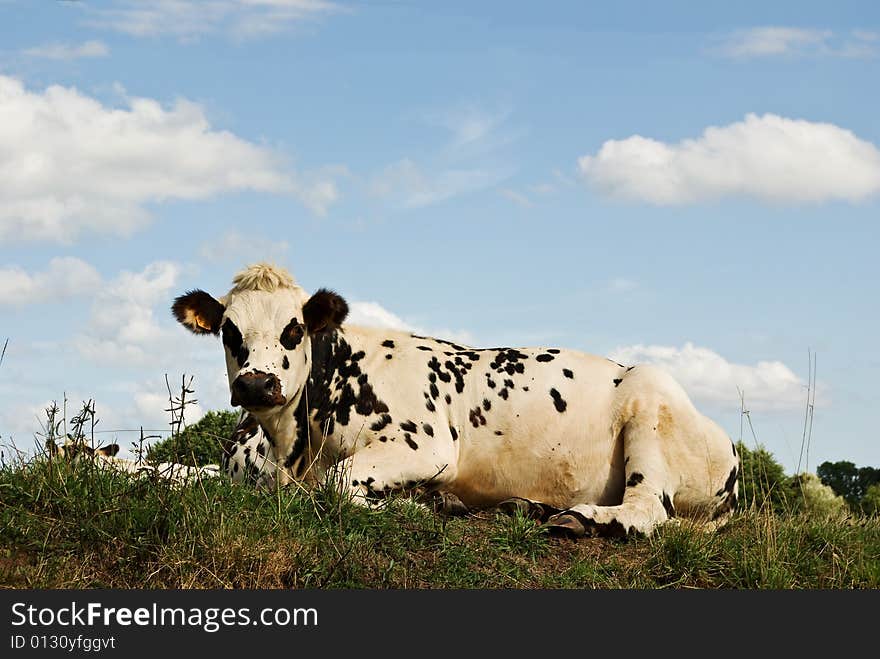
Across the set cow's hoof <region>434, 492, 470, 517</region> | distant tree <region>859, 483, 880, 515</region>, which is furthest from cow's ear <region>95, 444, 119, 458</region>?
distant tree <region>859, 483, 880, 515</region>

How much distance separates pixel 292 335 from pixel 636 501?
12.1 ft

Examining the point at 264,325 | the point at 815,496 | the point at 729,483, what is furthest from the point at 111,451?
the point at 815,496

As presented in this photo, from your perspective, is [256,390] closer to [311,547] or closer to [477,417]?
[311,547]

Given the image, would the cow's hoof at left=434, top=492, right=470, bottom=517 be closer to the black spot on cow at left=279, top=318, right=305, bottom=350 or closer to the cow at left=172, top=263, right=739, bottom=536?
the cow at left=172, top=263, right=739, bottom=536

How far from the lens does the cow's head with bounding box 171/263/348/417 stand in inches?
365

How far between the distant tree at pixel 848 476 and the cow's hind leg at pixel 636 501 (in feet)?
46.8

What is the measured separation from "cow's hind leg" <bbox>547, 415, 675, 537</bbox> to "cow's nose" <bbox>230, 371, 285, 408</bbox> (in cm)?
271

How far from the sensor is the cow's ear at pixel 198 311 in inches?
396

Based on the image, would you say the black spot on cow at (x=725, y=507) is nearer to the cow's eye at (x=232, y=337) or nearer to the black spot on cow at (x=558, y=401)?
the black spot on cow at (x=558, y=401)

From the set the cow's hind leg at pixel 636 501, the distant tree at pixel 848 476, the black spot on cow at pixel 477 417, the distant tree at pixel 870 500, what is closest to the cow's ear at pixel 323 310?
the black spot on cow at pixel 477 417

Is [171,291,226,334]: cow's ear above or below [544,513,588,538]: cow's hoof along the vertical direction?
above

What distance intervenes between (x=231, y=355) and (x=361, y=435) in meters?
1.50

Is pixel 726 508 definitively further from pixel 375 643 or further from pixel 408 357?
pixel 375 643

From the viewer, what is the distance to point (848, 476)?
1115 inches
